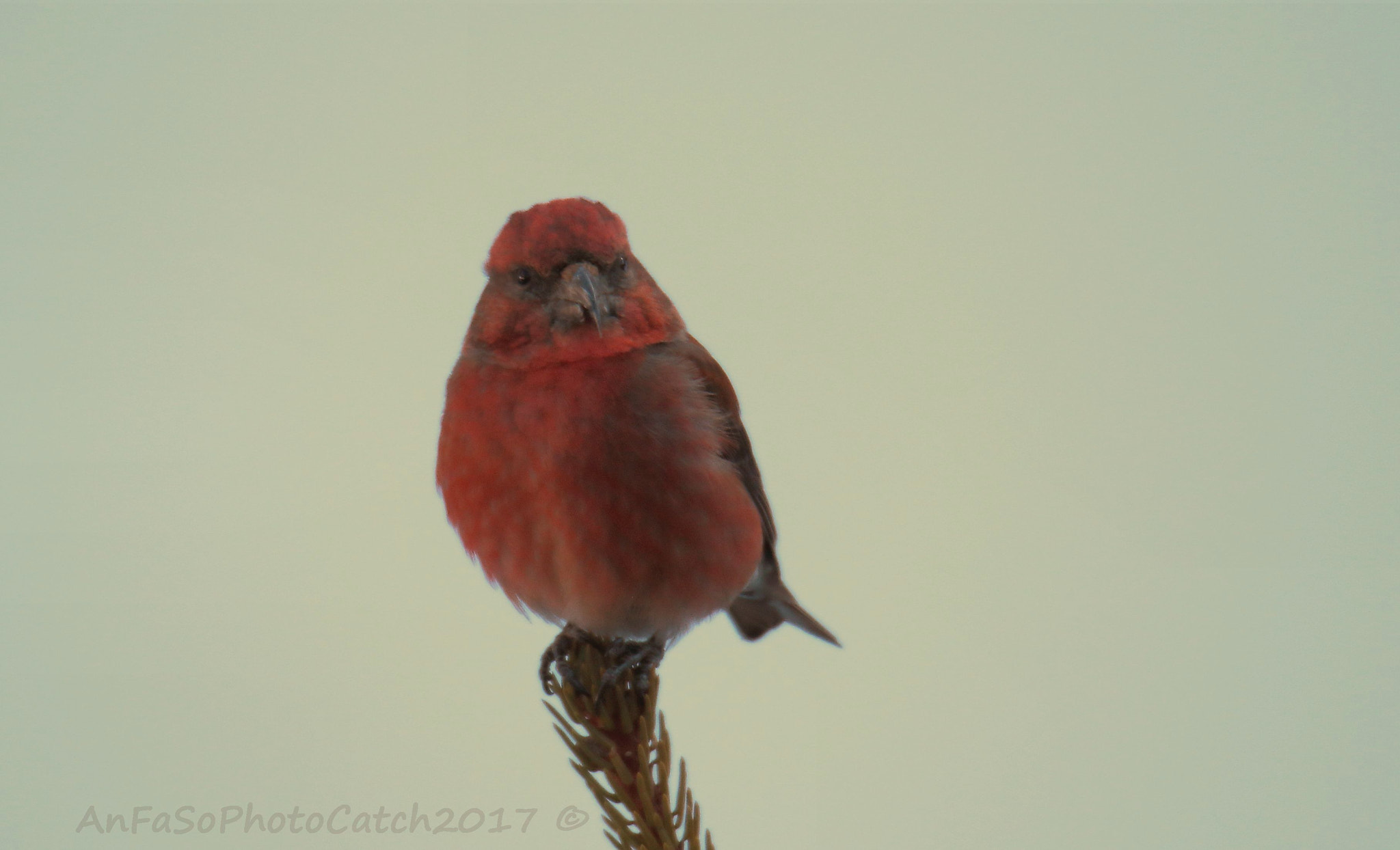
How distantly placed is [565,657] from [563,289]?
889 millimetres

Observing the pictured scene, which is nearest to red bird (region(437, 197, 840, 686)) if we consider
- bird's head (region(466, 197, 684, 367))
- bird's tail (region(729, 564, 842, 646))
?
bird's head (region(466, 197, 684, 367))

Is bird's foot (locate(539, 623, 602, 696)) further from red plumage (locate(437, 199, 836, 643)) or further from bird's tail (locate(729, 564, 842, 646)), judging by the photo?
bird's tail (locate(729, 564, 842, 646))

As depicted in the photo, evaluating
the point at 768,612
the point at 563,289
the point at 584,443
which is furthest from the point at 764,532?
the point at 563,289

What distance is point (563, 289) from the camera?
3.12 meters

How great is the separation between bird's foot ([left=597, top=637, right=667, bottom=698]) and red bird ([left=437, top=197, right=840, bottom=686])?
0.15 ft

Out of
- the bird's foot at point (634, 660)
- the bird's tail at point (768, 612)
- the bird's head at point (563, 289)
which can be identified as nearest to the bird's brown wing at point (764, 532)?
the bird's tail at point (768, 612)

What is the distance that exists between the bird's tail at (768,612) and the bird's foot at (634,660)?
0.66 m

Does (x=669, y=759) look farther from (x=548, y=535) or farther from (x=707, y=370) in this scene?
(x=707, y=370)

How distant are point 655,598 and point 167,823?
2346mm

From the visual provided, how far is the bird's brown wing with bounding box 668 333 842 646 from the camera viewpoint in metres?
3.40

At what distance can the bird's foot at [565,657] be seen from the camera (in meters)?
3.05

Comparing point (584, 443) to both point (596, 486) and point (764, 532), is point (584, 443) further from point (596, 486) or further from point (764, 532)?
point (764, 532)

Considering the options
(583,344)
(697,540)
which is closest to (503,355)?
(583,344)

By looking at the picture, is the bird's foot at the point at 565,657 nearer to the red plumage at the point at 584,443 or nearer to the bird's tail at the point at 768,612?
the red plumage at the point at 584,443
